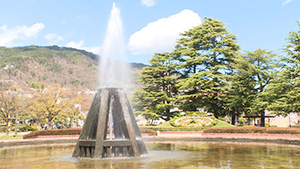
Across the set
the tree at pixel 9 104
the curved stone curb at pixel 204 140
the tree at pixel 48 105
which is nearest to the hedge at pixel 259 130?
the curved stone curb at pixel 204 140

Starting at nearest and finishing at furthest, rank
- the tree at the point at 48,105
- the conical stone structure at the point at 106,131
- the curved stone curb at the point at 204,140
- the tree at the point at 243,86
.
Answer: the conical stone structure at the point at 106,131, the curved stone curb at the point at 204,140, the tree at the point at 243,86, the tree at the point at 48,105

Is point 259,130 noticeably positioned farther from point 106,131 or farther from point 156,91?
point 156,91

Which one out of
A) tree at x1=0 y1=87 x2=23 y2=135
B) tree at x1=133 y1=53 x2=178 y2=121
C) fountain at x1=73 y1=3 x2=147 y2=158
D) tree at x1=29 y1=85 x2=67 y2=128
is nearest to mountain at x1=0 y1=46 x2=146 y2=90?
tree at x1=133 y1=53 x2=178 y2=121

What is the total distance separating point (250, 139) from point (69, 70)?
147 metres

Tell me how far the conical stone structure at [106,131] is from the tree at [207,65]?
25.6 meters

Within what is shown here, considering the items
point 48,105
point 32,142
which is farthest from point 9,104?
point 32,142

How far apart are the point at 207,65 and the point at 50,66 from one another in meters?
129

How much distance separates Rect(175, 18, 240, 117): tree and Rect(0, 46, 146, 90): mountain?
84.4 m

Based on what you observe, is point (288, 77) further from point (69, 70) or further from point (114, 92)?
point (69, 70)

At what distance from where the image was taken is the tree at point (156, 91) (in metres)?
41.1

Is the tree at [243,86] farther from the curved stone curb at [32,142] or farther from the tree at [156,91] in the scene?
the curved stone curb at [32,142]

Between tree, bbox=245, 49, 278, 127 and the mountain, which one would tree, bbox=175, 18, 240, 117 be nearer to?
tree, bbox=245, 49, 278, 127

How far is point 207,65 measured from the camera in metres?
41.2

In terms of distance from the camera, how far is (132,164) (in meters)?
10.3
